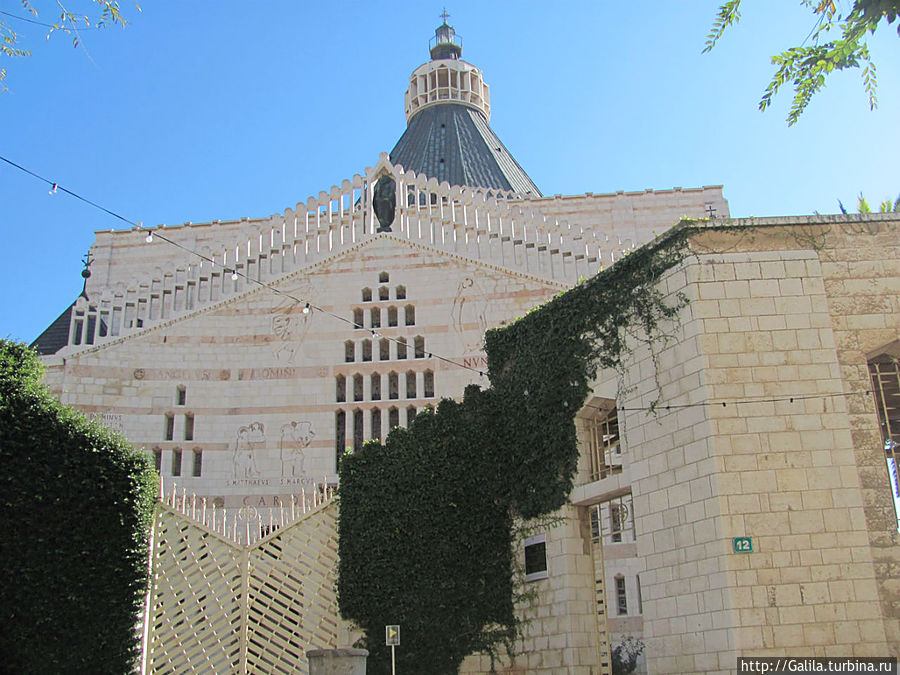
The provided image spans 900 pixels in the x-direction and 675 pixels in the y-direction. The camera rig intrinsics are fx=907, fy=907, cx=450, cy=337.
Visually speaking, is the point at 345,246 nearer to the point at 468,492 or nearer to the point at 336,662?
the point at 468,492

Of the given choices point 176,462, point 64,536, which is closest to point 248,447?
point 176,462

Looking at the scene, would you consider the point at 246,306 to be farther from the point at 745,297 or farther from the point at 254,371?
the point at 745,297

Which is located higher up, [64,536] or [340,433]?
[340,433]

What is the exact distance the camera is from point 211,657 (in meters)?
16.0

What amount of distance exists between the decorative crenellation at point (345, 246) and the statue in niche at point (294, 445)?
4.87 meters

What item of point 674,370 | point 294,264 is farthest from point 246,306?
point 674,370

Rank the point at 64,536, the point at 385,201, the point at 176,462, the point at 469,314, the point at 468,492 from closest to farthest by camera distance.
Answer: the point at 64,536 < the point at 468,492 < the point at 176,462 < the point at 469,314 < the point at 385,201

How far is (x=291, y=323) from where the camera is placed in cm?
2786

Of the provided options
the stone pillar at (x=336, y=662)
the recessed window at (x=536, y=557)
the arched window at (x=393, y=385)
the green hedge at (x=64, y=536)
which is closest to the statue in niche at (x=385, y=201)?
the arched window at (x=393, y=385)

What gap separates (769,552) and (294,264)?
19885mm

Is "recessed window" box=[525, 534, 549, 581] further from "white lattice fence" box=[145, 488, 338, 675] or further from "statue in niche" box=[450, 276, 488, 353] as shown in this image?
"statue in niche" box=[450, 276, 488, 353]

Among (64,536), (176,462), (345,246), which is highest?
(345,246)

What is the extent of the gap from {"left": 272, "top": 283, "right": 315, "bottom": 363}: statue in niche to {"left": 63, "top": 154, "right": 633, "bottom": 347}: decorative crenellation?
2.99ft

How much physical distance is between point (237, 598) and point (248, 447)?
10375mm
